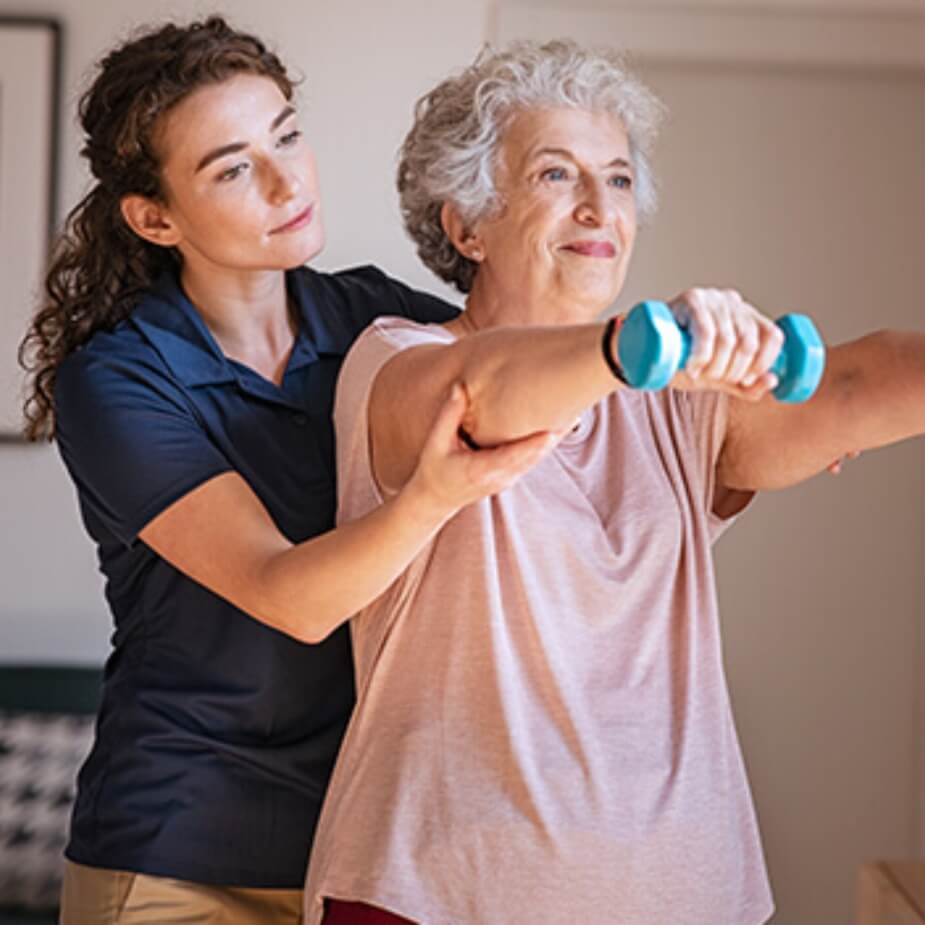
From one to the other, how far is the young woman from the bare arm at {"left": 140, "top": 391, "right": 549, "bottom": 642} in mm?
154

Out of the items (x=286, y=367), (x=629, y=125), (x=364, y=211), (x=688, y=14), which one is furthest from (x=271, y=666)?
(x=688, y=14)

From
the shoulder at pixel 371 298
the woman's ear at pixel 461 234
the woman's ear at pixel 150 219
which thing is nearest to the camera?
the woman's ear at pixel 461 234

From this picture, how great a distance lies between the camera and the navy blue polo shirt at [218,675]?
1.76 m

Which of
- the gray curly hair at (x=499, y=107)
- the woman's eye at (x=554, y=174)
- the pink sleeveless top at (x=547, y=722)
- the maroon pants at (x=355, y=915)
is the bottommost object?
the maroon pants at (x=355, y=915)

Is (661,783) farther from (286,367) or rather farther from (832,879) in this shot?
(832,879)

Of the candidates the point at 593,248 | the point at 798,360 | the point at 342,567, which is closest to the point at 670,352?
the point at 798,360

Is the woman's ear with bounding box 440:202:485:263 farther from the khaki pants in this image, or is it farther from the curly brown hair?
the khaki pants

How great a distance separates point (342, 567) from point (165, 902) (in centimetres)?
66

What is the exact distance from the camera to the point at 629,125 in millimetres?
1691

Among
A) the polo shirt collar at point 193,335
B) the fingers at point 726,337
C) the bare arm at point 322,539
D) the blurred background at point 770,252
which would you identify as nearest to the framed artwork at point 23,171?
the blurred background at point 770,252

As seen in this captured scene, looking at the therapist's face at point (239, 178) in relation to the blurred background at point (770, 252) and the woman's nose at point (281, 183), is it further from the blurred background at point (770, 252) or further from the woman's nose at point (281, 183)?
the blurred background at point (770, 252)

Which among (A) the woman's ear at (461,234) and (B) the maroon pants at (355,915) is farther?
(A) the woman's ear at (461,234)

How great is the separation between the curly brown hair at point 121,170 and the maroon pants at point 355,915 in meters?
0.69

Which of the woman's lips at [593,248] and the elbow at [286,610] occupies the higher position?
the woman's lips at [593,248]
